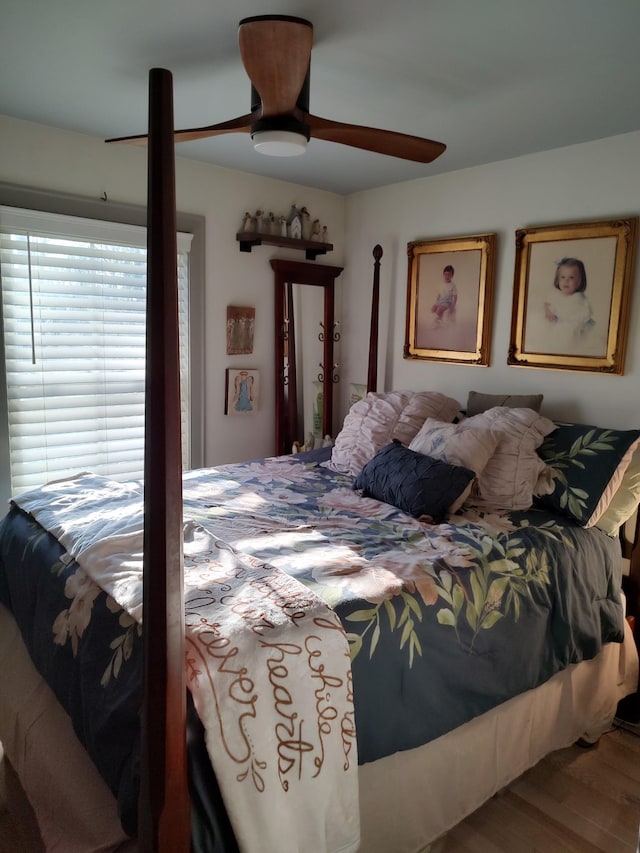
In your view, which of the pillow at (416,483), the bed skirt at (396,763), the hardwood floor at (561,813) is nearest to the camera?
the bed skirt at (396,763)

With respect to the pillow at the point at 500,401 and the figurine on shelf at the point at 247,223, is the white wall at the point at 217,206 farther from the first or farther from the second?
the pillow at the point at 500,401

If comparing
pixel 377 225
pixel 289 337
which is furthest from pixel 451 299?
pixel 289 337

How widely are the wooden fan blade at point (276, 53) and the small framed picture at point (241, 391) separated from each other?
190 centimetres

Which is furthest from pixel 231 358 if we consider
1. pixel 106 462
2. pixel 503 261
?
pixel 503 261

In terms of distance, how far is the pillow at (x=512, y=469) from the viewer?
2.32m

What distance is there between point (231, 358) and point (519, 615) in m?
2.26

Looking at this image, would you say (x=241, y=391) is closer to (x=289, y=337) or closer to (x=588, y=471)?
(x=289, y=337)

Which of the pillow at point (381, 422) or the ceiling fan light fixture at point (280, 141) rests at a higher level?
the ceiling fan light fixture at point (280, 141)

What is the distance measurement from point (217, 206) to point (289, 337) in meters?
0.87

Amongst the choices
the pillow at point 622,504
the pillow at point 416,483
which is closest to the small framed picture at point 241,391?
the pillow at point 416,483

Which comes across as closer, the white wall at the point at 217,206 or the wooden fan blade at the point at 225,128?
the wooden fan blade at the point at 225,128

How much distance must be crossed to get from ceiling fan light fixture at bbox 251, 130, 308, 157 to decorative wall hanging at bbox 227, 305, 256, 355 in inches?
62.8

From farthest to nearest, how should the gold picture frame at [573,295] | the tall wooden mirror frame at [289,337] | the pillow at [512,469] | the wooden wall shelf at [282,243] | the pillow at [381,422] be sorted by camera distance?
the tall wooden mirror frame at [289,337] → the wooden wall shelf at [282,243] → the pillow at [381,422] → the gold picture frame at [573,295] → the pillow at [512,469]

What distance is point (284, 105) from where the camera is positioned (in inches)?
69.5
